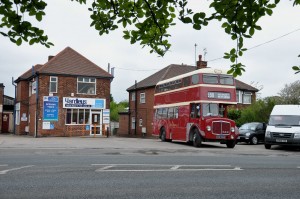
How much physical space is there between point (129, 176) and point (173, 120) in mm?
15924

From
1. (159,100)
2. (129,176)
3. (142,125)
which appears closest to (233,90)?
(159,100)

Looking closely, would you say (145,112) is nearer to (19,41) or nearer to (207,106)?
(207,106)

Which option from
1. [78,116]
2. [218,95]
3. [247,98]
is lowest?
[78,116]

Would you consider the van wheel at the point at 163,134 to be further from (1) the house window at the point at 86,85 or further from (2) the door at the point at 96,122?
(1) the house window at the point at 86,85

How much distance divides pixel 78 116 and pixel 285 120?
18573 mm

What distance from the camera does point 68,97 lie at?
34281 mm

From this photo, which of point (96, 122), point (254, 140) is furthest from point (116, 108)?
point (254, 140)

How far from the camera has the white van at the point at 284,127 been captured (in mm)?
20719

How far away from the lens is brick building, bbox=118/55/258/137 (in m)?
42.7

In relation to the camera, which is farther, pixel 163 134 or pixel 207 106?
pixel 163 134

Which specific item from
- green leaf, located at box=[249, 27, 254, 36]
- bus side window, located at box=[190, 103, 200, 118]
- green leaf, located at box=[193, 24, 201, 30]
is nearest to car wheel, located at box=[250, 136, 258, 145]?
bus side window, located at box=[190, 103, 200, 118]

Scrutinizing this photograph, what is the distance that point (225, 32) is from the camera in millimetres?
5668

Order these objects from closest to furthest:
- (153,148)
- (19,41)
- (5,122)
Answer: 1. (19,41)
2. (153,148)
3. (5,122)

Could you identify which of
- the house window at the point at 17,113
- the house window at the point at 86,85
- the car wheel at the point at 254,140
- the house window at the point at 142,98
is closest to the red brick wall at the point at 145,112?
the house window at the point at 142,98
